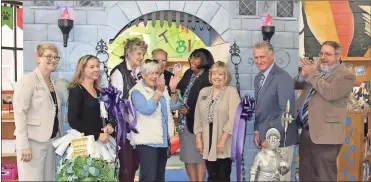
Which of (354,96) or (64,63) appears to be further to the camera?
(354,96)

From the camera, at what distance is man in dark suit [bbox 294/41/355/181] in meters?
2.91

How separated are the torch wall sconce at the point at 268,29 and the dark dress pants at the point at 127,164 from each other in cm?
124

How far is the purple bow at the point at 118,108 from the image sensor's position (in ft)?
9.50

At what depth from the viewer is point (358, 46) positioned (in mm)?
3539

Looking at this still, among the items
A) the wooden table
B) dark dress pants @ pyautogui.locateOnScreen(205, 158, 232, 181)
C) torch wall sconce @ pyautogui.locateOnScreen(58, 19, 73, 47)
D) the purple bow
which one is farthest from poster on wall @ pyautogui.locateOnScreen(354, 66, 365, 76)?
torch wall sconce @ pyautogui.locateOnScreen(58, 19, 73, 47)

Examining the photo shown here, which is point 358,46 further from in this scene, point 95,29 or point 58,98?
point 58,98

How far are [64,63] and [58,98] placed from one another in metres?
0.35

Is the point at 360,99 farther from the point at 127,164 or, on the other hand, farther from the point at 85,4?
the point at 85,4

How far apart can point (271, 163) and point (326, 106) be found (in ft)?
1.68

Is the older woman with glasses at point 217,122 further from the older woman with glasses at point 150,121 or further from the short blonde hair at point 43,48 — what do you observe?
the short blonde hair at point 43,48

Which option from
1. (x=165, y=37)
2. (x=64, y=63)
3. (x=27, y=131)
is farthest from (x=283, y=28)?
(x=27, y=131)

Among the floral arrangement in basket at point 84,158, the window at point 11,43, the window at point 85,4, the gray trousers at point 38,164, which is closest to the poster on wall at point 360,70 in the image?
the floral arrangement in basket at point 84,158

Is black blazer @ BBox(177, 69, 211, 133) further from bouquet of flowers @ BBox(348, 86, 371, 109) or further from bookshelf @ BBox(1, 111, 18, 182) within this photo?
bookshelf @ BBox(1, 111, 18, 182)

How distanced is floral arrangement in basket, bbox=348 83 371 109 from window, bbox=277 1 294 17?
779mm
